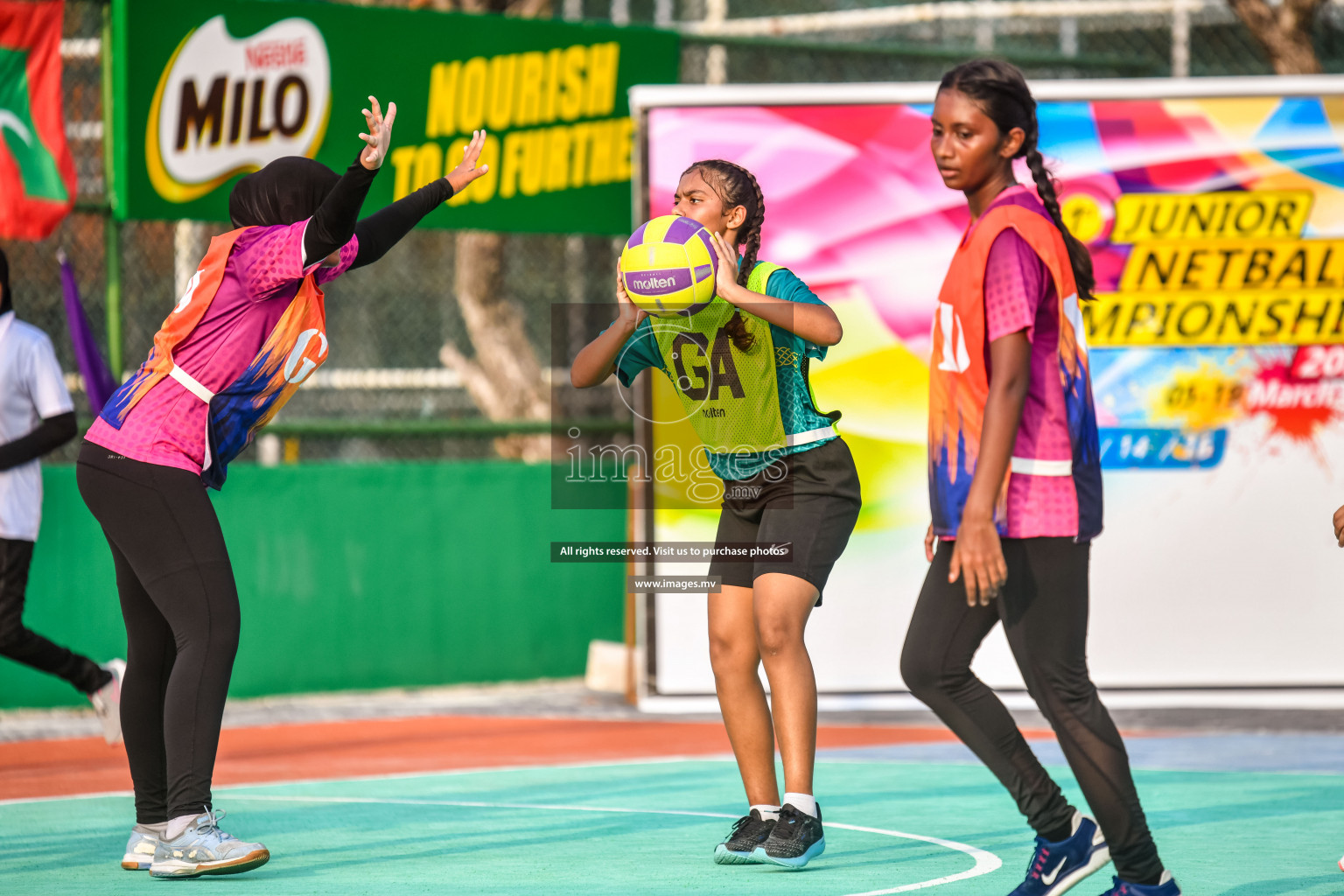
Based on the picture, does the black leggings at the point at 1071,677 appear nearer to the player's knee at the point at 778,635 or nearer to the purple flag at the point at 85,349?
the player's knee at the point at 778,635

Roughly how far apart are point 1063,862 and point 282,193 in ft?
9.75

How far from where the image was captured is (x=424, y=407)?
13.2m

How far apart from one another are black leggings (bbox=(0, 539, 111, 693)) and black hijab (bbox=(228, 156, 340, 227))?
305 centimetres

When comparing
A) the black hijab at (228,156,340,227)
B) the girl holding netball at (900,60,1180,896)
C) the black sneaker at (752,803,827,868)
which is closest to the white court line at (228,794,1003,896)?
the black sneaker at (752,803,827,868)

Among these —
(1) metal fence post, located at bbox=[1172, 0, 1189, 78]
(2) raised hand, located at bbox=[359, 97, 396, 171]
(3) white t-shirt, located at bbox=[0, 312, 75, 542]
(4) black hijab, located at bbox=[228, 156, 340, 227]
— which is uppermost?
(1) metal fence post, located at bbox=[1172, 0, 1189, 78]

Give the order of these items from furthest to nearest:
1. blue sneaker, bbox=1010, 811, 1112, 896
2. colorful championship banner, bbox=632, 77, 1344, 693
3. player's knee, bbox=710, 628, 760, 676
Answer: colorful championship banner, bbox=632, 77, 1344, 693, player's knee, bbox=710, 628, 760, 676, blue sneaker, bbox=1010, 811, 1112, 896

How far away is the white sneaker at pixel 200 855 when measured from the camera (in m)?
5.39

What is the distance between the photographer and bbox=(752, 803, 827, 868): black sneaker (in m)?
5.50

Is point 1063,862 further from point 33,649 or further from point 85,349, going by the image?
point 85,349

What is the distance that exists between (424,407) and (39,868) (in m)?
7.68

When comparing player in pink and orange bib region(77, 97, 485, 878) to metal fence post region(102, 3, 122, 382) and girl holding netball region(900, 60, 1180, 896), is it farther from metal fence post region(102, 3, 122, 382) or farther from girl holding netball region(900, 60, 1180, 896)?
metal fence post region(102, 3, 122, 382)

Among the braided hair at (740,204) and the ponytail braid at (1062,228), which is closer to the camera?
the ponytail braid at (1062,228)

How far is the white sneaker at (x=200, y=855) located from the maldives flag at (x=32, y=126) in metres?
4.87

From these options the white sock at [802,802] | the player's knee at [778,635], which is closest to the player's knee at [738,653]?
the player's knee at [778,635]
